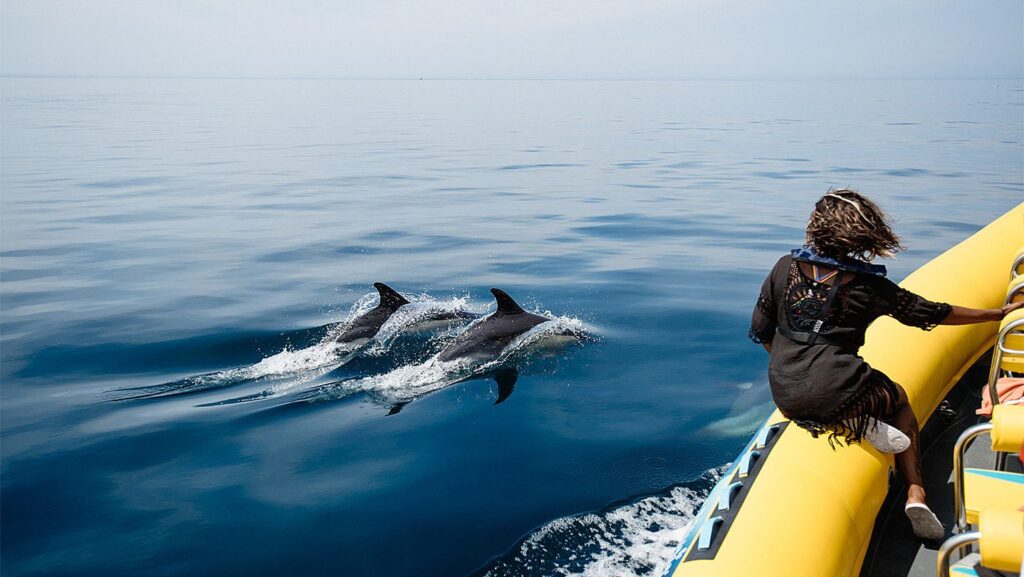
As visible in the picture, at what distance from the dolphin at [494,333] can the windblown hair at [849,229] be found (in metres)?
5.78

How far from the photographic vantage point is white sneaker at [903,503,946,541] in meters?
4.48

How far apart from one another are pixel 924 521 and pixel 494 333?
20.0 ft

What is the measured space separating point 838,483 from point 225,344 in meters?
8.27

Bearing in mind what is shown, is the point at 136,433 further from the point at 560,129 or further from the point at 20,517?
the point at 560,129

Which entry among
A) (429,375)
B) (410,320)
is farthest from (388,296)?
(429,375)

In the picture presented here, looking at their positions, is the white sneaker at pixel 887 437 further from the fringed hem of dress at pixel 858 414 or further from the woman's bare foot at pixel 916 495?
the woman's bare foot at pixel 916 495

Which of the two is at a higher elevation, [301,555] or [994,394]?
[994,394]

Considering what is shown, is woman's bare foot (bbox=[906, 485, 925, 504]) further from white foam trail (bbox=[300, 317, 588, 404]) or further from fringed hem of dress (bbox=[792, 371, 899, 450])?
white foam trail (bbox=[300, 317, 588, 404])

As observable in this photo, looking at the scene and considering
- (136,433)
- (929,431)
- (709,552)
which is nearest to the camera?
(709,552)

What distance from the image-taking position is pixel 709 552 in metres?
3.92

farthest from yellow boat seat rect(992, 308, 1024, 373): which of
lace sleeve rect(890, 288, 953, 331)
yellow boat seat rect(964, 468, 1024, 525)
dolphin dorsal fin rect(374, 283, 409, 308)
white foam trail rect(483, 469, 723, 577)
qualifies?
dolphin dorsal fin rect(374, 283, 409, 308)

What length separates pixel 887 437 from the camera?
183 inches

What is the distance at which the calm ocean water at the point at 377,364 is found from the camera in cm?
588

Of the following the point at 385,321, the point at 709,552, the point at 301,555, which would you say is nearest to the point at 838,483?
the point at 709,552
